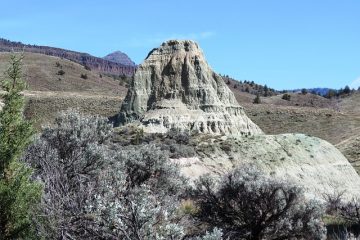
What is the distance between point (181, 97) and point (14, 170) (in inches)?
1491

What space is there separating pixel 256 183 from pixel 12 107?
8.06m

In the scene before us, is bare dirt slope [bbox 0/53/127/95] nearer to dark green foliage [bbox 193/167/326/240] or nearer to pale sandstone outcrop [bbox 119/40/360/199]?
pale sandstone outcrop [bbox 119/40/360/199]

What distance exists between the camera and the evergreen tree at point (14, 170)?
12.6 m

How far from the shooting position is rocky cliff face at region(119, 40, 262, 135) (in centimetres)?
4897

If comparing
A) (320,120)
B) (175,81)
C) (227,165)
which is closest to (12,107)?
(227,165)

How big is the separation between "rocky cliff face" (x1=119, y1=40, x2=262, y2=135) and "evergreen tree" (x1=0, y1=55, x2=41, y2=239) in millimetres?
32814

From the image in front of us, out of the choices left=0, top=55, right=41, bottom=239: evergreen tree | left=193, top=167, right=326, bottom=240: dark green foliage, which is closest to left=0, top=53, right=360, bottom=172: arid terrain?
left=193, top=167, right=326, bottom=240: dark green foliage

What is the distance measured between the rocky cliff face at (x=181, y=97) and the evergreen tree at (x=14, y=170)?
32.8 m

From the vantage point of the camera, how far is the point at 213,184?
1906 centimetres

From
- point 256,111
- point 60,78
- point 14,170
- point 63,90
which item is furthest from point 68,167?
point 60,78

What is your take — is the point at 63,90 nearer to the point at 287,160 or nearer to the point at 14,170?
the point at 287,160

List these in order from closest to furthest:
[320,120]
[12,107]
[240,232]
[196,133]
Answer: [12,107]
[240,232]
[196,133]
[320,120]

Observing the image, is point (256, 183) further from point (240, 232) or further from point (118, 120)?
point (118, 120)

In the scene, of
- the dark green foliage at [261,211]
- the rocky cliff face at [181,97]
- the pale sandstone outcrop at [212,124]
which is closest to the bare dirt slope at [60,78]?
the rocky cliff face at [181,97]
